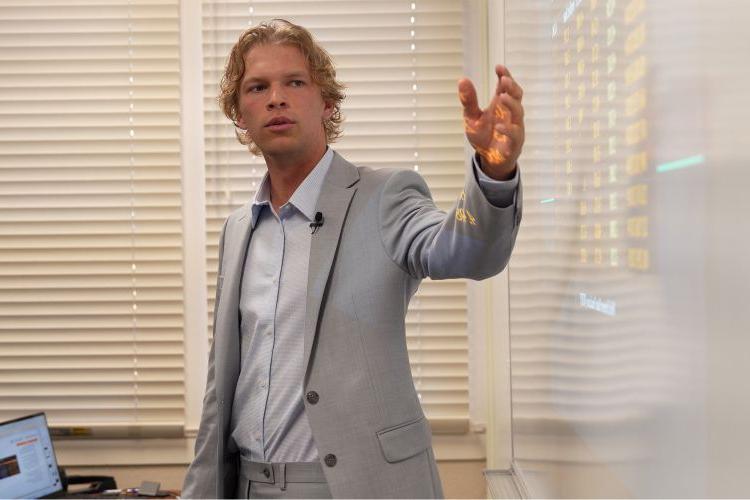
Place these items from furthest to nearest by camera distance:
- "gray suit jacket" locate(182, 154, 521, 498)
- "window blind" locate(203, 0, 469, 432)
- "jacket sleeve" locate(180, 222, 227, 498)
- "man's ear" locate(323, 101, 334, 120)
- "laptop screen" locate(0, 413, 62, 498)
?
"window blind" locate(203, 0, 469, 432) < "laptop screen" locate(0, 413, 62, 498) < "man's ear" locate(323, 101, 334, 120) < "jacket sleeve" locate(180, 222, 227, 498) < "gray suit jacket" locate(182, 154, 521, 498)

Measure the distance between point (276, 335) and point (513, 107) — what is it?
2.43 ft

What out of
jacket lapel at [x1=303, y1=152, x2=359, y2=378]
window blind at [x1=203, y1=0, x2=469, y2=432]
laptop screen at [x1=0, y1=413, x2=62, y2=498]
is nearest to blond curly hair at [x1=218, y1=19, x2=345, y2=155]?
jacket lapel at [x1=303, y1=152, x2=359, y2=378]

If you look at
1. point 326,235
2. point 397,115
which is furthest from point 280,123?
point 397,115

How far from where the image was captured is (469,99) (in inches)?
44.0

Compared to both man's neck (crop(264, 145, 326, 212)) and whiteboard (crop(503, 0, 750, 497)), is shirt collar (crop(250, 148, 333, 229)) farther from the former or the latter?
whiteboard (crop(503, 0, 750, 497))

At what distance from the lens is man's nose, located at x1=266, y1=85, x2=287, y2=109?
1.69 m

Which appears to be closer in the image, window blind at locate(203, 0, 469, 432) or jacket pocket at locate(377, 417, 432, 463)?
jacket pocket at locate(377, 417, 432, 463)

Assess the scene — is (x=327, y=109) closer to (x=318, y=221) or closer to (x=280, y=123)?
(x=280, y=123)

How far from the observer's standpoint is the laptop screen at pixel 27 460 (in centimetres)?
282

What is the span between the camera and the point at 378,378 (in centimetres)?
153

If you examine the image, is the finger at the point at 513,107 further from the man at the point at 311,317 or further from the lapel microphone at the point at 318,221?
the lapel microphone at the point at 318,221

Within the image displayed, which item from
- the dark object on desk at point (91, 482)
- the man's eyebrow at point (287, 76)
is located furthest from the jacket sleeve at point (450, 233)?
the dark object on desk at point (91, 482)

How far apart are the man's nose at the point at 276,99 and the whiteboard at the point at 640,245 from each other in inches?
22.8

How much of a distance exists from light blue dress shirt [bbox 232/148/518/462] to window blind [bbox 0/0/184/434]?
5.36 feet
